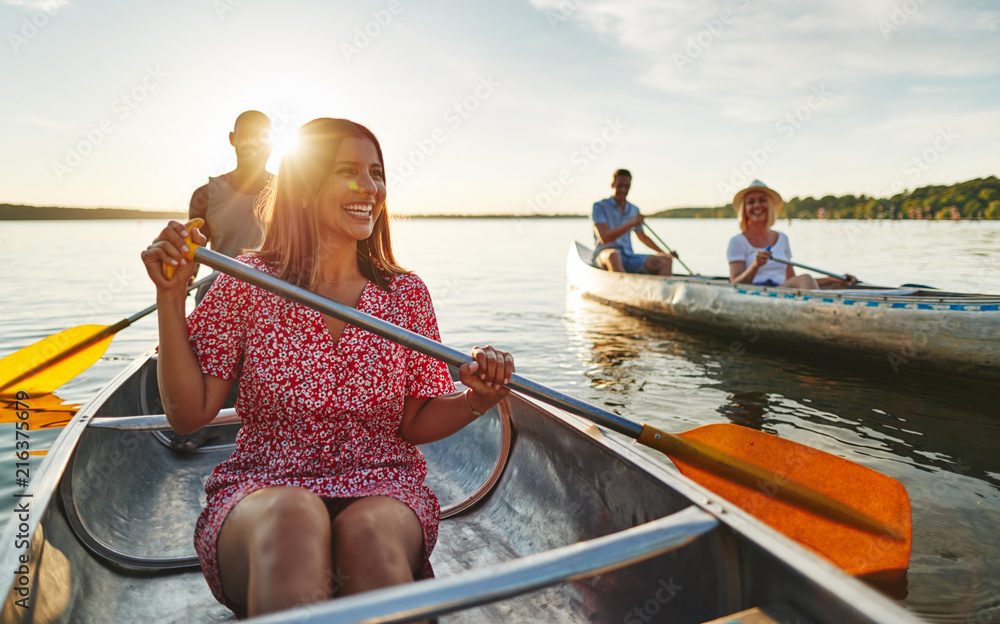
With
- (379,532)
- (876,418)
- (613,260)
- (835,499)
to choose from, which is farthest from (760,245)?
(379,532)

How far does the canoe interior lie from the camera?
1.43 m

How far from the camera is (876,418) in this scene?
15.8 ft

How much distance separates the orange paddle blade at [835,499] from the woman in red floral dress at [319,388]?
117 cm

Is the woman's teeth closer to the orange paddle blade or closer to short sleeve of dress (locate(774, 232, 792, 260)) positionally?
the orange paddle blade

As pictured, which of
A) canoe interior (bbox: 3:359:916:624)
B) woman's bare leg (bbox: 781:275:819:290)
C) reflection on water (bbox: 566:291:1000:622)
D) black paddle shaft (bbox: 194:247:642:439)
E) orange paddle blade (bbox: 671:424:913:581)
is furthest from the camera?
woman's bare leg (bbox: 781:275:819:290)

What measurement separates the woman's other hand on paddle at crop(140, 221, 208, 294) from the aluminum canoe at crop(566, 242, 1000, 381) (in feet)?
19.4

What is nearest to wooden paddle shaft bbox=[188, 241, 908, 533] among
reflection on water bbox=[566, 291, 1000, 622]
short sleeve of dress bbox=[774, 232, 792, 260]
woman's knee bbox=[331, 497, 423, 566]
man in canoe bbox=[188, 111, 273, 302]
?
woman's knee bbox=[331, 497, 423, 566]

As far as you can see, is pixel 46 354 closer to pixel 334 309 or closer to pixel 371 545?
pixel 334 309

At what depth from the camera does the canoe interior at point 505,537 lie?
4.68 feet

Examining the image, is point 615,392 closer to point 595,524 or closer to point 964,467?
point 964,467

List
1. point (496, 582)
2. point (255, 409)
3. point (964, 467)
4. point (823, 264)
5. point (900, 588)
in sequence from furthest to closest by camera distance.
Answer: point (823, 264)
point (964, 467)
point (900, 588)
point (255, 409)
point (496, 582)

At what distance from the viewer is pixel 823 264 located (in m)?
18.9

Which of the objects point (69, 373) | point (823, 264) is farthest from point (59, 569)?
point (823, 264)

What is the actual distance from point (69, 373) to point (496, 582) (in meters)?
5.25
